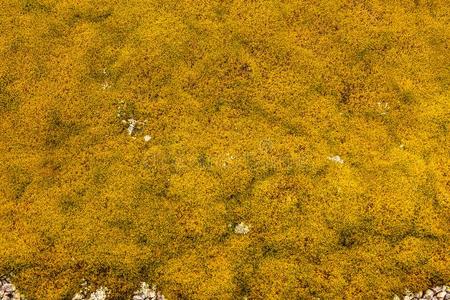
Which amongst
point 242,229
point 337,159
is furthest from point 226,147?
point 337,159

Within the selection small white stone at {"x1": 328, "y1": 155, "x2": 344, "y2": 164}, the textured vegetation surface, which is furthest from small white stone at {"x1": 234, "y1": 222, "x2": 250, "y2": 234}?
small white stone at {"x1": 328, "y1": 155, "x2": 344, "y2": 164}

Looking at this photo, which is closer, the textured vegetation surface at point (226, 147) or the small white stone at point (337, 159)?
the textured vegetation surface at point (226, 147)

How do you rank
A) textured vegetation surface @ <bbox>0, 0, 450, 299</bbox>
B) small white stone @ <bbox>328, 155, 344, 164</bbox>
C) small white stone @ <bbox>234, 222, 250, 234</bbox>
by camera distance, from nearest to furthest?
textured vegetation surface @ <bbox>0, 0, 450, 299</bbox>
small white stone @ <bbox>234, 222, 250, 234</bbox>
small white stone @ <bbox>328, 155, 344, 164</bbox>

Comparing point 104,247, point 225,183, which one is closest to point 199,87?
point 225,183

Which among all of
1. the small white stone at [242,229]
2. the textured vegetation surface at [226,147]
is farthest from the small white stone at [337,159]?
the small white stone at [242,229]

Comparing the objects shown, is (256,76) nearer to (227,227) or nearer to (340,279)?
(227,227)

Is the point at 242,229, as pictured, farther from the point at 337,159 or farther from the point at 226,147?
the point at 337,159

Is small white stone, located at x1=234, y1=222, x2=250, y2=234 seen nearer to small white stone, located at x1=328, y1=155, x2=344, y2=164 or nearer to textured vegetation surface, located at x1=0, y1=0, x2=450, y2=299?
textured vegetation surface, located at x1=0, y1=0, x2=450, y2=299

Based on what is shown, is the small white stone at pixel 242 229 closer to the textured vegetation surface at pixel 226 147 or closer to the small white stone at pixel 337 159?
the textured vegetation surface at pixel 226 147
